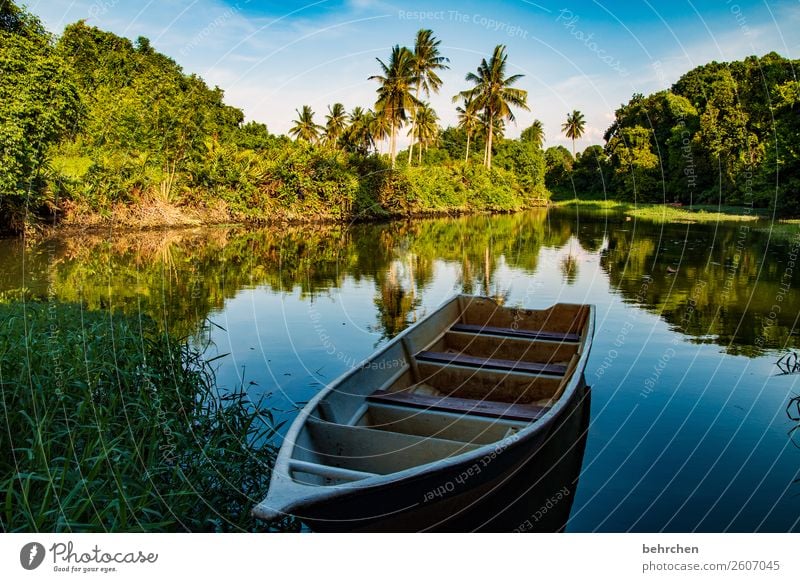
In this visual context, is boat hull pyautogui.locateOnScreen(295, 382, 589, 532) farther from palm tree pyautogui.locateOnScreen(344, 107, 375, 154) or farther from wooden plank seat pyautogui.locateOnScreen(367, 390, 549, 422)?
palm tree pyautogui.locateOnScreen(344, 107, 375, 154)

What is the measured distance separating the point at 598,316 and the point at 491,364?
635cm

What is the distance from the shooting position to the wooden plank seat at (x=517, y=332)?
7.98 metres

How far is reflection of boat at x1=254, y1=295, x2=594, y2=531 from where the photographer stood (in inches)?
135

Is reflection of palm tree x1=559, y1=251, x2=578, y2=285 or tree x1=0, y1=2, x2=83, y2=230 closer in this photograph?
tree x1=0, y1=2, x2=83, y2=230

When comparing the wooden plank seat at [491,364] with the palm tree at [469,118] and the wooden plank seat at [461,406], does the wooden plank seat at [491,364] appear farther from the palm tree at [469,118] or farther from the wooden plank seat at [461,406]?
the palm tree at [469,118]

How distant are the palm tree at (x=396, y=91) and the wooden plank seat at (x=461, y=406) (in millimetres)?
34358

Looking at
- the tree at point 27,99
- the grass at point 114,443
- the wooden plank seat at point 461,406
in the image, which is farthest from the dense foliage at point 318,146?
the wooden plank seat at point 461,406

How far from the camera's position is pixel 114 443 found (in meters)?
4.48

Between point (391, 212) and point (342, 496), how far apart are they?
39778 mm

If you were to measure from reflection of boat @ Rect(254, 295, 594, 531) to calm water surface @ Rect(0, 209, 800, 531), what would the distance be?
36.7 inches

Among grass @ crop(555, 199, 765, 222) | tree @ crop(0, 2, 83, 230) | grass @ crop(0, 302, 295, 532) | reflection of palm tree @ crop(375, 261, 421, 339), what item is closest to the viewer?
grass @ crop(0, 302, 295, 532)

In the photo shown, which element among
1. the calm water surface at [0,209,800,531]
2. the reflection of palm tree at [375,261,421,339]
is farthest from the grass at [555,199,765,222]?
the reflection of palm tree at [375,261,421,339]

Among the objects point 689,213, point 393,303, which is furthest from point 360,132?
point 393,303
